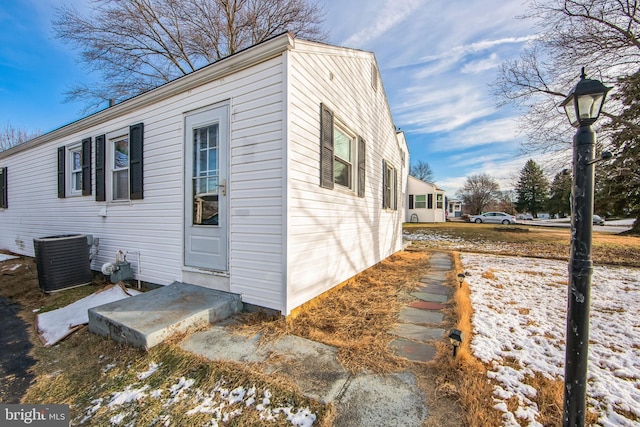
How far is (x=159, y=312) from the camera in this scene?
2988 mm

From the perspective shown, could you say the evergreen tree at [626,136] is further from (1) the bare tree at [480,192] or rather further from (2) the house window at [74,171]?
(1) the bare tree at [480,192]

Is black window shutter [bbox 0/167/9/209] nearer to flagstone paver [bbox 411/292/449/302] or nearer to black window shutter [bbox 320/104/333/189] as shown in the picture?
black window shutter [bbox 320/104/333/189]

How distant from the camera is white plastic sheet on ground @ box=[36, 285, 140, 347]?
3.11m

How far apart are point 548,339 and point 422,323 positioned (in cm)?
123

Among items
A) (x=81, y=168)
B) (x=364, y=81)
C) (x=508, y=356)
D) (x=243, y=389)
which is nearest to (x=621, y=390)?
(x=508, y=356)

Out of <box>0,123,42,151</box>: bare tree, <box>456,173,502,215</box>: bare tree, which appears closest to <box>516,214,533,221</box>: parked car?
<box>456,173,502,215</box>: bare tree

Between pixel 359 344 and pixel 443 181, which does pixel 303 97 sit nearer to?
pixel 359 344

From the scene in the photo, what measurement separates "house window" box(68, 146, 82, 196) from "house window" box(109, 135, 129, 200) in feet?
5.48

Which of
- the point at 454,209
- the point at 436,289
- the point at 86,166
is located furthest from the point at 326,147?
the point at 454,209

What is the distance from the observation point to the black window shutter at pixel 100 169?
5.23 meters

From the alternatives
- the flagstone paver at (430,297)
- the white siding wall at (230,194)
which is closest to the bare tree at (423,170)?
the flagstone paver at (430,297)

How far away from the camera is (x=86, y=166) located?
18.3ft

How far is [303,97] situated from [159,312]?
316 cm

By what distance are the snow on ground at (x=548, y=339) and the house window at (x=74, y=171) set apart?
27.3ft
